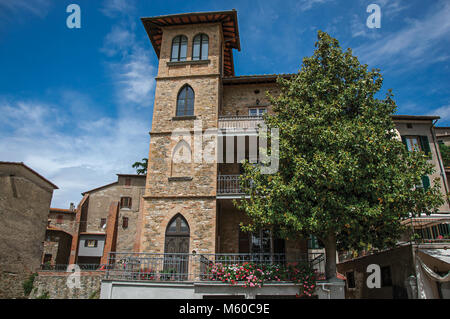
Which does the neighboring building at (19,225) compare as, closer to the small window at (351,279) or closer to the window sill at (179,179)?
the window sill at (179,179)

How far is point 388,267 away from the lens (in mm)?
13375

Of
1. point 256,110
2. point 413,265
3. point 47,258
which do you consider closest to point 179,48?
point 256,110

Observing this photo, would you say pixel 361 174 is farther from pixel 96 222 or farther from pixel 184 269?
pixel 96 222

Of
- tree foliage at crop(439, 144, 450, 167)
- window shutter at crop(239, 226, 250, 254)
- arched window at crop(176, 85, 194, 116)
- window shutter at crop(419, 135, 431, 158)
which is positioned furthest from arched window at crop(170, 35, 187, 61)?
tree foliage at crop(439, 144, 450, 167)

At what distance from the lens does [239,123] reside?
1667 centimetres

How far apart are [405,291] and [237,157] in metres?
9.60

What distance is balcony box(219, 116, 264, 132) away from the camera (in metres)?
16.4

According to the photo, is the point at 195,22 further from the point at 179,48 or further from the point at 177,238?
the point at 177,238

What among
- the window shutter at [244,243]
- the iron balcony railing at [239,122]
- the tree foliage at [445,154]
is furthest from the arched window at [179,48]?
the tree foliage at [445,154]

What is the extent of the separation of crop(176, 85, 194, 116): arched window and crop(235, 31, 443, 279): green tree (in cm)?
606

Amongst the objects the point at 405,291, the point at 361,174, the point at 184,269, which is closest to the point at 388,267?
the point at 405,291

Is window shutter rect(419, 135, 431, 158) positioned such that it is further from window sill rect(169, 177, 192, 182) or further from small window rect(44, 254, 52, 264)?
small window rect(44, 254, 52, 264)

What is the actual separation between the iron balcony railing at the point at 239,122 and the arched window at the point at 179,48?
182 inches

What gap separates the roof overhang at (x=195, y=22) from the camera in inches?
717
